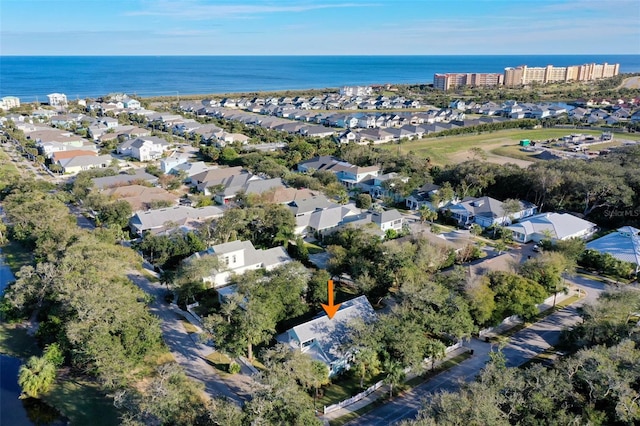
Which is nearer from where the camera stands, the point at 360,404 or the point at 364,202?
the point at 360,404

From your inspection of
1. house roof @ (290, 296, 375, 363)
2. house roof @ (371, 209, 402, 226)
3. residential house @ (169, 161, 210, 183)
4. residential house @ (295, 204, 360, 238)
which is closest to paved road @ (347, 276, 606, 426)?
house roof @ (290, 296, 375, 363)

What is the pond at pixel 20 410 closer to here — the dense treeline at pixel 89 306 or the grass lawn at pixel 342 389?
the dense treeline at pixel 89 306

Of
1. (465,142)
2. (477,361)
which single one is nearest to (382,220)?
(477,361)

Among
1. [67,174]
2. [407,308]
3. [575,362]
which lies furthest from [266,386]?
[67,174]

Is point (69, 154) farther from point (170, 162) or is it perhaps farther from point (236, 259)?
point (236, 259)

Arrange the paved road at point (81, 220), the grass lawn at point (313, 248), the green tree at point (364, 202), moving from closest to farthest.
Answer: the grass lawn at point (313, 248) < the paved road at point (81, 220) < the green tree at point (364, 202)

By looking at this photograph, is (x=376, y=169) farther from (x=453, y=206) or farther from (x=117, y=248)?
(x=117, y=248)

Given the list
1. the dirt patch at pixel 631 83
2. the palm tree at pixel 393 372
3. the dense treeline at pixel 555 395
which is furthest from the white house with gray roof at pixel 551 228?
the dirt patch at pixel 631 83
